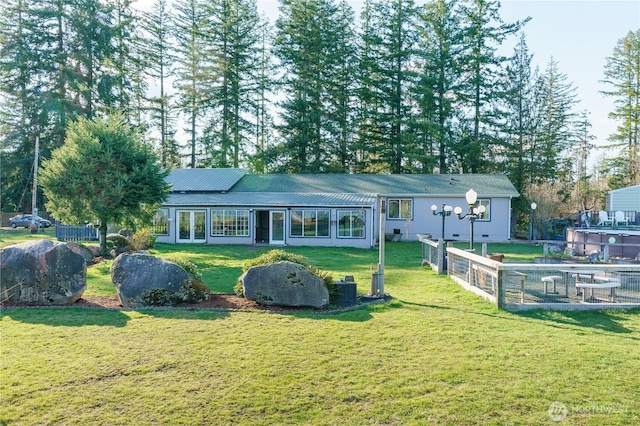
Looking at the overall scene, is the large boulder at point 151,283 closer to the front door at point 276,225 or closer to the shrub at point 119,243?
the shrub at point 119,243

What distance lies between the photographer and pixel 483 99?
3231cm

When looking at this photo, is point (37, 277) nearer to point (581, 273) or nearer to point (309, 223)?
point (581, 273)

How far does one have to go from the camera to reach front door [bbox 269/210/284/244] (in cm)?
2127

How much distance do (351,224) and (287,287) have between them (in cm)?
1322

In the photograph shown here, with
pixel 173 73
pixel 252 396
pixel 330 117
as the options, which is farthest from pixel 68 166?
pixel 173 73

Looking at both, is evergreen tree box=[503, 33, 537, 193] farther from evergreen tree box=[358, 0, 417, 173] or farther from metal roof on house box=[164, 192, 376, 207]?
metal roof on house box=[164, 192, 376, 207]

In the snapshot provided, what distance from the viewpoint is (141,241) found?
16.8 meters

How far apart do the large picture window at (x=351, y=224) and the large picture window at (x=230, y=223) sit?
4797 mm

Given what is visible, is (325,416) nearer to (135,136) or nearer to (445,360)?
(445,360)

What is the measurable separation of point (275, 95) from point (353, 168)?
9228 millimetres

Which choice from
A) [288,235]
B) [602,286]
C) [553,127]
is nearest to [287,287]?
[602,286]

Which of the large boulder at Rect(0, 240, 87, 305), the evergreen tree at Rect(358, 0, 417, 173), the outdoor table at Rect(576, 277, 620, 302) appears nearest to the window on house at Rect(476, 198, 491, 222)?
the evergreen tree at Rect(358, 0, 417, 173)

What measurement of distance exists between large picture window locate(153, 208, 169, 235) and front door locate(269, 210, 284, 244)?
5.45 metres

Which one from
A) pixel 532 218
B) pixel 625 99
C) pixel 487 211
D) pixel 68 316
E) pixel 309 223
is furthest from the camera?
pixel 625 99
